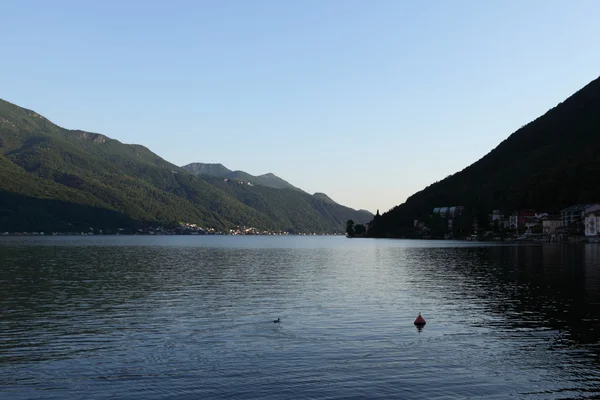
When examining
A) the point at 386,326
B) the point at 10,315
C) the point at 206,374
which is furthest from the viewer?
the point at 10,315

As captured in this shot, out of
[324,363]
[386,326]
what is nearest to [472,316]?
[386,326]

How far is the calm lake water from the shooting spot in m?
27.2

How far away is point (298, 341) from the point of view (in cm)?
3756

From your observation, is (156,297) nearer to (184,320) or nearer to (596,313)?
(184,320)

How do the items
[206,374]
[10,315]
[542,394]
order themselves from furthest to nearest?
1. [10,315]
2. [206,374]
3. [542,394]

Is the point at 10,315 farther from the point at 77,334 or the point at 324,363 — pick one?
the point at 324,363

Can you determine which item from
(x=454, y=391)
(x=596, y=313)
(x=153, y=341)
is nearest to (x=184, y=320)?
(x=153, y=341)

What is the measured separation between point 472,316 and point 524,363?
651 inches

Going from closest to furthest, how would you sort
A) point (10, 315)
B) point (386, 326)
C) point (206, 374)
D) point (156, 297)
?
point (206, 374), point (386, 326), point (10, 315), point (156, 297)

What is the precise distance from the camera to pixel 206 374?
29.2 metres

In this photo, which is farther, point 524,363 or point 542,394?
point 524,363

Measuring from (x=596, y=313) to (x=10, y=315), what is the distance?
4932 cm

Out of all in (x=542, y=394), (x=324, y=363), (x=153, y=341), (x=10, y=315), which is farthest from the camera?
(x=10, y=315)

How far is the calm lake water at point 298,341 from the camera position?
27.2m
